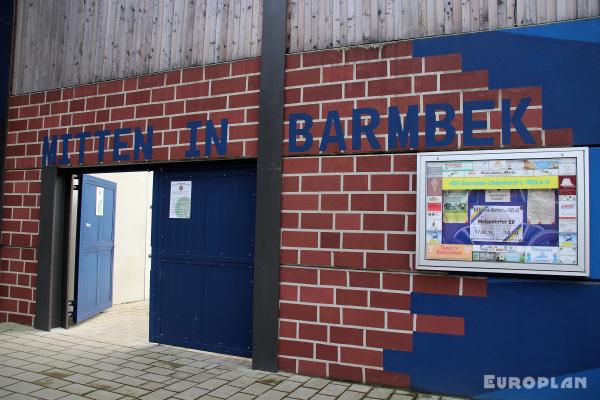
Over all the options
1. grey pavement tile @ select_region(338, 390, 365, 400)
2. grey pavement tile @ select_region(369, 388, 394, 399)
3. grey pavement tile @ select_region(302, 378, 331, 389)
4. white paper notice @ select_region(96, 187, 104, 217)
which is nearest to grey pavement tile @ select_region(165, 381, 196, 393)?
grey pavement tile @ select_region(302, 378, 331, 389)

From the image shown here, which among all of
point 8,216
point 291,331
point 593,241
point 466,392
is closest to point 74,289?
point 8,216

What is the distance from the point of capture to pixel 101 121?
5906 millimetres

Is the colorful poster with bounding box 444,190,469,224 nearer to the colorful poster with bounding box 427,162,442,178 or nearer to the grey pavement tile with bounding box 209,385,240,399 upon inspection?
the colorful poster with bounding box 427,162,442,178

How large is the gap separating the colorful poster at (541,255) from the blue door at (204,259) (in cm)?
268

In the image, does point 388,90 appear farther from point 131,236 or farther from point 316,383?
point 131,236

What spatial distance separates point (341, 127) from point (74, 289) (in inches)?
178

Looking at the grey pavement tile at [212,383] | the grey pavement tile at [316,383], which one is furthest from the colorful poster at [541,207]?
the grey pavement tile at [212,383]

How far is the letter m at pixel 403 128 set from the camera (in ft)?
14.1

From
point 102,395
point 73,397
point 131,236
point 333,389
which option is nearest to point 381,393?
point 333,389

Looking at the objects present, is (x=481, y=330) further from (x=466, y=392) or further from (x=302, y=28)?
(x=302, y=28)

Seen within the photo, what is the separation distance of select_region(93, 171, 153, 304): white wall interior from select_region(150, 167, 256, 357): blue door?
2897mm

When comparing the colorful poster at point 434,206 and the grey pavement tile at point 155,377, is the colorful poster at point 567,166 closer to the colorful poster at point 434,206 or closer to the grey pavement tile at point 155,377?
the colorful poster at point 434,206

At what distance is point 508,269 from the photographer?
3883 millimetres

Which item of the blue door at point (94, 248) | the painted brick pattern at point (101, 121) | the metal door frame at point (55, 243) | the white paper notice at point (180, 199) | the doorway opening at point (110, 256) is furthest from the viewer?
the blue door at point (94, 248)
